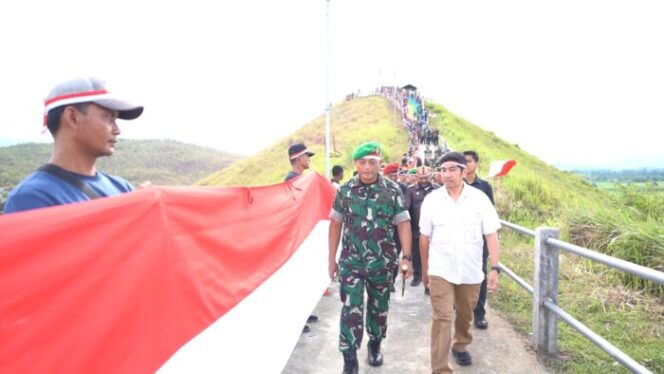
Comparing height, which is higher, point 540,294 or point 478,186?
point 478,186

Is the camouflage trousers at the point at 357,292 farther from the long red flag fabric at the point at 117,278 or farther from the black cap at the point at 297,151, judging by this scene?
the black cap at the point at 297,151

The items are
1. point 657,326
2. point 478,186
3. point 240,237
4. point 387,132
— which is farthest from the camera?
point 387,132

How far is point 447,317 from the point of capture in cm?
363

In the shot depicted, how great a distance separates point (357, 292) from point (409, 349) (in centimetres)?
105

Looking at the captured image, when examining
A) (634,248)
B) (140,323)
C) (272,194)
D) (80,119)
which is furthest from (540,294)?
(80,119)

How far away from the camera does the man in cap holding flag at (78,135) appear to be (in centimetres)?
182

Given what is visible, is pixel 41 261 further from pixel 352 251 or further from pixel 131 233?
pixel 352 251

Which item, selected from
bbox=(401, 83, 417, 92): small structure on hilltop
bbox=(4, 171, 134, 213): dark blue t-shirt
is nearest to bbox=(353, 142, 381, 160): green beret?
→ bbox=(4, 171, 134, 213): dark blue t-shirt

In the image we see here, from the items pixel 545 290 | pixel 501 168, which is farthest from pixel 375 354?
pixel 501 168

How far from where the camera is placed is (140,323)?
180cm

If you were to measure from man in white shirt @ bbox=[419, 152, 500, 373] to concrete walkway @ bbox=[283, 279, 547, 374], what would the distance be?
566 millimetres

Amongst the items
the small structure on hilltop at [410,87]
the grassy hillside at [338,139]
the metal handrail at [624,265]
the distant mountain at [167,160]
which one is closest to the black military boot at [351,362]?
the metal handrail at [624,265]

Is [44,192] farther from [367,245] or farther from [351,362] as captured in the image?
[351,362]

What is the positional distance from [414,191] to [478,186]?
1.53 m
